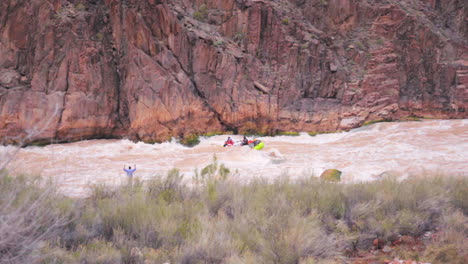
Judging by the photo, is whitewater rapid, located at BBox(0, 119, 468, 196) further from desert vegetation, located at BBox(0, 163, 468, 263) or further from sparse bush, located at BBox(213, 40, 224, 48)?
sparse bush, located at BBox(213, 40, 224, 48)

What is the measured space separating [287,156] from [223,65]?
8916mm

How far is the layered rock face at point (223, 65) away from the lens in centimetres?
1653

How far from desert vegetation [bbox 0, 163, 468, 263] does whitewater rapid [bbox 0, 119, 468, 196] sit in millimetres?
3662

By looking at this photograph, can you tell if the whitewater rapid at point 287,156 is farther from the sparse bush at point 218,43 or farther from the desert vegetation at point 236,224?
the sparse bush at point 218,43

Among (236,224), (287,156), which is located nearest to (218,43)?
(287,156)

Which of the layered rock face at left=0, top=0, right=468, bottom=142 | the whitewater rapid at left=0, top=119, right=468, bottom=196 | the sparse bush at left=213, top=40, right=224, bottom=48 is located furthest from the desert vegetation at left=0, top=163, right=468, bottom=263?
the sparse bush at left=213, top=40, right=224, bottom=48

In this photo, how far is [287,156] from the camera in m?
14.3

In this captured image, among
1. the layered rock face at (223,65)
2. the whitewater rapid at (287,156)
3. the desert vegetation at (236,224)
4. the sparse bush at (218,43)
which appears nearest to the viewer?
A: the desert vegetation at (236,224)

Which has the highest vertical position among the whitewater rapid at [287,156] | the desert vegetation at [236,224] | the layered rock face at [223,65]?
the layered rock face at [223,65]

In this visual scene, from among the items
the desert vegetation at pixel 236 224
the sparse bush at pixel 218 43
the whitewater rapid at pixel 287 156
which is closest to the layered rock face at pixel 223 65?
the sparse bush at pixel 218 43

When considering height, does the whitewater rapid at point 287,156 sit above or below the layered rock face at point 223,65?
below

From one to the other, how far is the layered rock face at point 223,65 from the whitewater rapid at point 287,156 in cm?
116

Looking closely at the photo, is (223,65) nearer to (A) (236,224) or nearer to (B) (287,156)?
(B) (287,156)

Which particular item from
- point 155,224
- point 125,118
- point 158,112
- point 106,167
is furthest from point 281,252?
point 125,118
